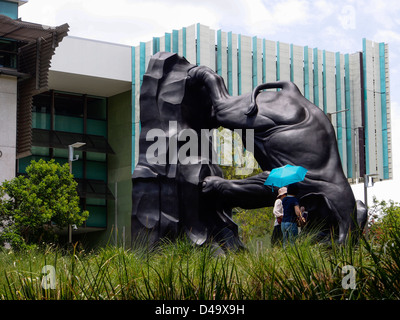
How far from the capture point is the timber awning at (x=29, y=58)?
1119 inches

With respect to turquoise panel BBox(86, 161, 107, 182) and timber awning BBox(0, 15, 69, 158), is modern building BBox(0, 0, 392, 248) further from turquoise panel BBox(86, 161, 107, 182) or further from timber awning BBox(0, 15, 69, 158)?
timber awning BBox(0, 15, 69, 158)

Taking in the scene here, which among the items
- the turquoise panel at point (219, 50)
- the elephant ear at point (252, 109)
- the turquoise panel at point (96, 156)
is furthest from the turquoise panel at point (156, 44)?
the elephant ear at point (252, 109)

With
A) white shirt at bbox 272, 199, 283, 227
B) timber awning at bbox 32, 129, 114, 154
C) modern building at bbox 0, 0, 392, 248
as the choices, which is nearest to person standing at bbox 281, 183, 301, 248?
white shirt at bbox 272, 199, 283, 227

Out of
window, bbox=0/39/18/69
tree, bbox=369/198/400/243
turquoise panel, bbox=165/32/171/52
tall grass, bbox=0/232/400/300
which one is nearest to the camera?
tall grass, bbox=0/232/400/300

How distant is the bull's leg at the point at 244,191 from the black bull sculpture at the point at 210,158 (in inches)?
0.6

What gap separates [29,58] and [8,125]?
2695 millimetres

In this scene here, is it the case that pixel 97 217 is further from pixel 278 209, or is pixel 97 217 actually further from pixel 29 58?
pixel 278 209

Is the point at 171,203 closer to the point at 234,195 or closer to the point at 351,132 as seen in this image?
the point at 234,195

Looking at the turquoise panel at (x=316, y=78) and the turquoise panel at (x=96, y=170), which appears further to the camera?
the turquoise panel at (x=96, y=170)

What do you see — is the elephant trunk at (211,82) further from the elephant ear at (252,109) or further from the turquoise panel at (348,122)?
the turquoise panel at (348,122)

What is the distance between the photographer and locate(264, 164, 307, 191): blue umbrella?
426 inches

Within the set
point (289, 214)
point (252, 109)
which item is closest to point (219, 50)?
point (252, 109)

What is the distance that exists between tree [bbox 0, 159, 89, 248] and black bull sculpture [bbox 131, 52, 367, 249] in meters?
12.5

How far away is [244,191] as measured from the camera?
467 inches
